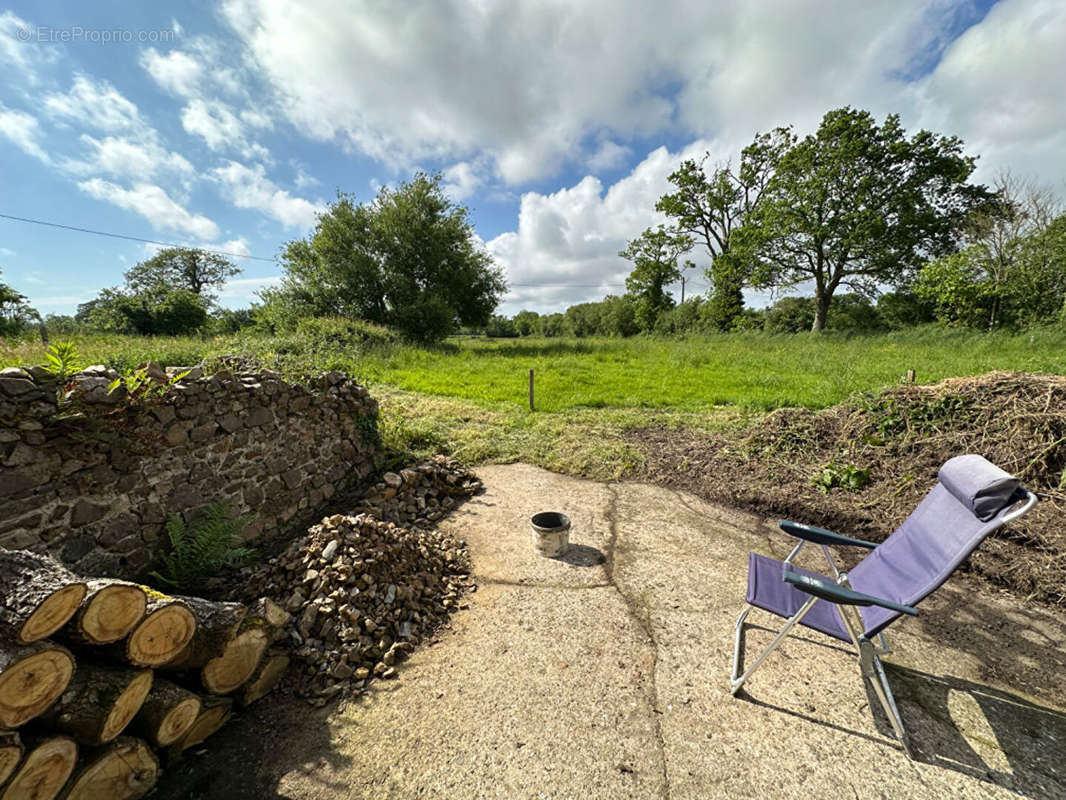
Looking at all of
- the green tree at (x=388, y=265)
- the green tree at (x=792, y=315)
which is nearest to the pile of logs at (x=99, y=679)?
the green tree at (x=388, y=265)

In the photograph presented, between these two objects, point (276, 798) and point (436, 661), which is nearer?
point (276, 798)

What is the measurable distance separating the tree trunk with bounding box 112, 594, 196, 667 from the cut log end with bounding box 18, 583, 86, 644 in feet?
0.73

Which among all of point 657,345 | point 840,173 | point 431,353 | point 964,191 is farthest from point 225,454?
point 964,191

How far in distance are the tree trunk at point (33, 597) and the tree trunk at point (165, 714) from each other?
0.50 m

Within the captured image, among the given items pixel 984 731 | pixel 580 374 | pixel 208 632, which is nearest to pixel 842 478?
pixel 984 731

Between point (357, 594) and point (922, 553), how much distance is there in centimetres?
332

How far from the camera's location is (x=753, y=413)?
23.6ft

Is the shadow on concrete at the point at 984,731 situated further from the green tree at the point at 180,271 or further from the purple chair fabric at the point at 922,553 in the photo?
the green tree at the point at 180,271

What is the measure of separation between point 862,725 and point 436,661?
7.07 feet

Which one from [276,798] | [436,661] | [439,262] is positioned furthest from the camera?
[439,262]

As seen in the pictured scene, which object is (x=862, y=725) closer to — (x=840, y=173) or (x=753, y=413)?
(x=753, y=413)

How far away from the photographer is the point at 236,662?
196cm

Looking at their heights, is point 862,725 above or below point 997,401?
below

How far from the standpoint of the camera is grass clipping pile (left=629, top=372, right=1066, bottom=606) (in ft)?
10.2
